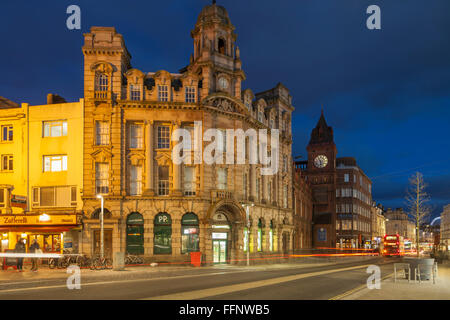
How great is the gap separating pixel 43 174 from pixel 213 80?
1902 cm

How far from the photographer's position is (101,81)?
42.2 metres

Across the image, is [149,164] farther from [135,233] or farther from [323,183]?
[323,183]

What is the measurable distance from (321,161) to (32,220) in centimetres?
7964

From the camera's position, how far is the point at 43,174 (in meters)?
41.5

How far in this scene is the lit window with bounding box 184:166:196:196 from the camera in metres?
43.4

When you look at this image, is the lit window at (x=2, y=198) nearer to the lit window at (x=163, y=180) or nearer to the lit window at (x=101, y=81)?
the lit window at (x=101, y=81)

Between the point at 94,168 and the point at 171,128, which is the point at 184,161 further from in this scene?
the point at 94,168

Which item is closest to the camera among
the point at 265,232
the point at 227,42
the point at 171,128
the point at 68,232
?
the point at 68,232

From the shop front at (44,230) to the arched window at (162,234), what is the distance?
719 cm

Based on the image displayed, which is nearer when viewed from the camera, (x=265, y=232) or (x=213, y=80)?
(x=213, y=80)

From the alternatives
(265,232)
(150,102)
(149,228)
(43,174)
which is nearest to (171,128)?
(150,102)

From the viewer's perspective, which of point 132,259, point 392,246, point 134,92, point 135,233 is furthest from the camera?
point 392,246

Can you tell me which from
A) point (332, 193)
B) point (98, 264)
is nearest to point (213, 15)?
point (98, 264)

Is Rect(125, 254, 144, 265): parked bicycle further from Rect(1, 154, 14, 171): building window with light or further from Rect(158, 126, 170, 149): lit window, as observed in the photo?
Rect(1, 154, 14, 171): building window with light
